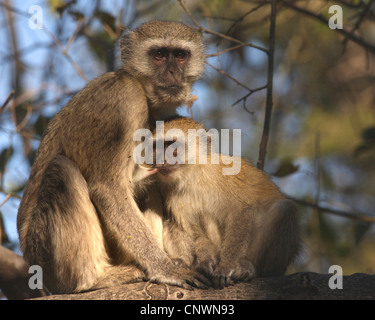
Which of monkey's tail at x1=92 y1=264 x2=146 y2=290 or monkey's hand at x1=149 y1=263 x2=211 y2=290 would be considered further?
monkey's tail at x1=92 y1=264 x2=146 y2=290

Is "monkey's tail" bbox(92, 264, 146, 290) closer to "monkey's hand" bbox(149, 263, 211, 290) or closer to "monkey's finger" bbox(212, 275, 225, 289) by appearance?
"monkey's hand" bbox(149, 263, 211, 290)

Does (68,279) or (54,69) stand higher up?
(54,69)

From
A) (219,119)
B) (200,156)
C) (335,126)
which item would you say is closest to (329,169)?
(335,126)

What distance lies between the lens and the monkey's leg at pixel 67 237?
5.19 metres

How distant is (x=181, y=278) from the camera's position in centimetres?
513

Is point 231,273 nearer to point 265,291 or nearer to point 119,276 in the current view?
point 265,291

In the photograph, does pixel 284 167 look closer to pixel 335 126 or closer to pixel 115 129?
pixel 115 129

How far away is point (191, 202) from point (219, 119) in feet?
21.0

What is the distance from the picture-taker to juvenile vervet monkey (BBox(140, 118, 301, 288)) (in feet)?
17.2

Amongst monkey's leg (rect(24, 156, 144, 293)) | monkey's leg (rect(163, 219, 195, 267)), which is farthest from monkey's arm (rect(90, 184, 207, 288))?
monkey's leg (rect(163, 219, 195, 267))

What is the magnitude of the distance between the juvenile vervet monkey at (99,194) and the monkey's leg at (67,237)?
0.01m

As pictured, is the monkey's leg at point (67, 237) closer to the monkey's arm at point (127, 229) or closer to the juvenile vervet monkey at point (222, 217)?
the monkey's arm at point (127, 229)

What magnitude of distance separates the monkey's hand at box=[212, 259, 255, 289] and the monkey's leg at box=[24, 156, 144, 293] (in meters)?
0.83

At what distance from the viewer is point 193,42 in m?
6.52
